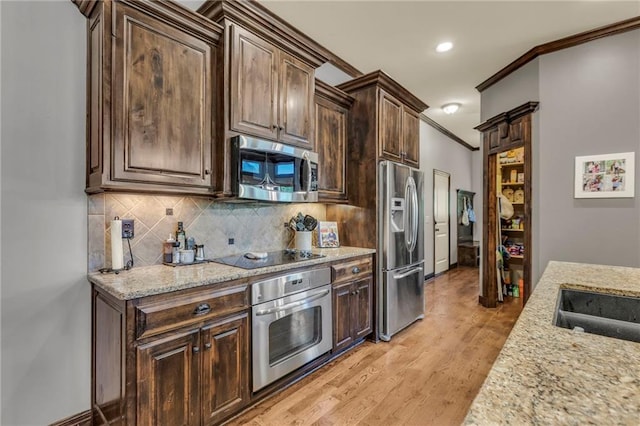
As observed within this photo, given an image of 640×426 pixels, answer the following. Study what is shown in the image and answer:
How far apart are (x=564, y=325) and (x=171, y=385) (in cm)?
186

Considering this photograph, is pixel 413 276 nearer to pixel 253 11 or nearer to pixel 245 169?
pixel 245 169

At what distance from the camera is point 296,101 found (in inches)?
102

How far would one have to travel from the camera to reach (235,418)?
A: 6.35 feet

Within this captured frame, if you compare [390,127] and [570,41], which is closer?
[570,41]

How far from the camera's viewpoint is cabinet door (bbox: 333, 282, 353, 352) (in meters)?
2.64

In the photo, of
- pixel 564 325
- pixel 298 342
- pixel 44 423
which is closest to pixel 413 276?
pixel 298 342

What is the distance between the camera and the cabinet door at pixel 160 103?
1.70 m

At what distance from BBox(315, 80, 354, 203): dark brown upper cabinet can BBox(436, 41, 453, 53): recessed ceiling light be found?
112 cm

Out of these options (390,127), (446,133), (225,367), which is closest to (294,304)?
(225,367)

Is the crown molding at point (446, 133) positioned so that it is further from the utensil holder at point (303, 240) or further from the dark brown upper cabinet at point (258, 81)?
the utensil holder at point (303, 240)

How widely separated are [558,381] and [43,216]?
2377 mm

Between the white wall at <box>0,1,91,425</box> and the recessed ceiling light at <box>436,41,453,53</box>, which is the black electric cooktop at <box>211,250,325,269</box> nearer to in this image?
the white wall at <box>0,1,91,425</box>

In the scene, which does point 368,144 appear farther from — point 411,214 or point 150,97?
point 150,97

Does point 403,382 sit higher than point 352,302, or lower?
lower
